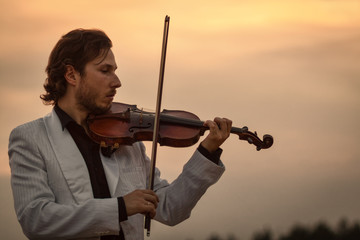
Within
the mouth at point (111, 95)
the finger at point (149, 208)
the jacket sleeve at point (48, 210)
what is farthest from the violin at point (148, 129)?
the finger at point (149, 208)

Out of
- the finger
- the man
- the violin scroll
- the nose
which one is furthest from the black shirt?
the violin scroll

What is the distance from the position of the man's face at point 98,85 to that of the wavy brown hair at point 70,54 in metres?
0.07

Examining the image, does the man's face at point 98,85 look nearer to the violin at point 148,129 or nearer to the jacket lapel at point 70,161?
the violin at point 148,129

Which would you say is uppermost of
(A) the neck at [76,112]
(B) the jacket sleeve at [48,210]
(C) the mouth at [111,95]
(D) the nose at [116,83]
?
(D) the nose at [116,83]

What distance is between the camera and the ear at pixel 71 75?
4789mm

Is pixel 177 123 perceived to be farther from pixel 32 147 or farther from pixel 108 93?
pixel 32 147

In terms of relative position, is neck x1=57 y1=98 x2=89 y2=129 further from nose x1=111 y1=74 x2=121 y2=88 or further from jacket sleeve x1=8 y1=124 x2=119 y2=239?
jacket sleeve x1=8 y1=124 x2=119 y2=239

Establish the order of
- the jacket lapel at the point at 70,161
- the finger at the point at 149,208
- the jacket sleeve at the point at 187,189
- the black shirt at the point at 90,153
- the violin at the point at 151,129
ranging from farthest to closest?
the violin at the point at 151,129 → the jacket sleeve at the point at 187,189 → the black shirt at the point at 90,153 → the jacket lapel at the point at 70,161 → the finger at the point at 149,208

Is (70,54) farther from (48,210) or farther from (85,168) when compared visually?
(48,210)

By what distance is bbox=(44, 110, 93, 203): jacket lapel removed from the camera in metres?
4.29

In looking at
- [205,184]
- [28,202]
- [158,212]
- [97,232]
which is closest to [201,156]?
[205,184]

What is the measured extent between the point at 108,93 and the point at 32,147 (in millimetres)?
628

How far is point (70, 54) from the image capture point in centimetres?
482

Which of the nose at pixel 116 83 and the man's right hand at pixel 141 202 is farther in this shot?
the nose at pixel 116 83
